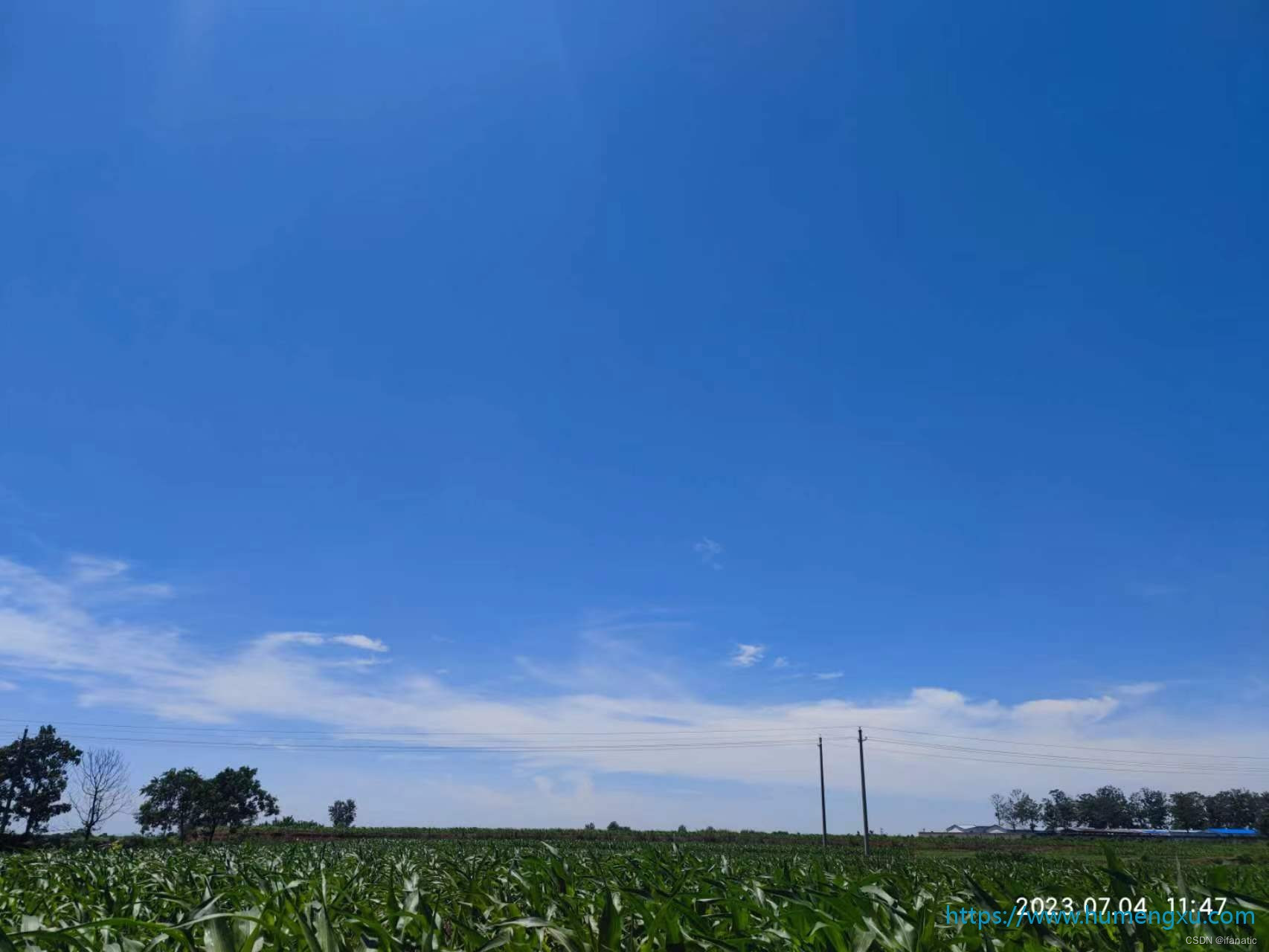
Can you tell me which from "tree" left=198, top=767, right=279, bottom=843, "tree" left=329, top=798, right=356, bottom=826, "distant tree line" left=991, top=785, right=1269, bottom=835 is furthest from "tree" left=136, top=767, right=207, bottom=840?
"distant tree line" left=991, top=785, right=1269, bottom=835

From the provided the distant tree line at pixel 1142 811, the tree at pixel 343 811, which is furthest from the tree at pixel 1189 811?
the tree at pixel 343 811

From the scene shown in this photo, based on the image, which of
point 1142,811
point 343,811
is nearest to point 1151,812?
point 1142,811

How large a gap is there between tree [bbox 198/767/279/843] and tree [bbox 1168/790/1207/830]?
606 feet

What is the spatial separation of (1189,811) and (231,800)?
190m

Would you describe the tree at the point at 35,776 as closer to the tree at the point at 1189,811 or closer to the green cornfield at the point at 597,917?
the green cornfield at the point at 597,917

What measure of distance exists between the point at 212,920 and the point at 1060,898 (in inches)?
149

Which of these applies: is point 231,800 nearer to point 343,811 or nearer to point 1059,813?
point 343,811

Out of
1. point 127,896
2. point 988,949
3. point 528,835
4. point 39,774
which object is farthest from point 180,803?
point 988,949

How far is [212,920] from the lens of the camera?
2.31m

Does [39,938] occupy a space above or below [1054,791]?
above

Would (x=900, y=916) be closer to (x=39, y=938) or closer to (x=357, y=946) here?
(x=357, y=946)

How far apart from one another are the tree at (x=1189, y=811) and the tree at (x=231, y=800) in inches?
7273

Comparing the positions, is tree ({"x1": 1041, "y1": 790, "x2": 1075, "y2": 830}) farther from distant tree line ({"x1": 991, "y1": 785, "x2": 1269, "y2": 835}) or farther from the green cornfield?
the green cornfield

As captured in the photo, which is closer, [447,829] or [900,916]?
[900,916]
